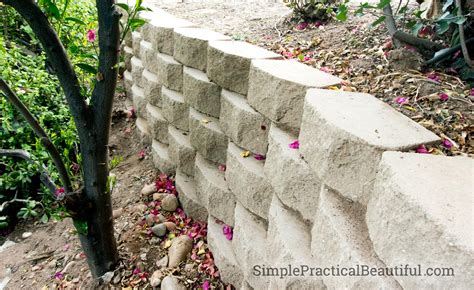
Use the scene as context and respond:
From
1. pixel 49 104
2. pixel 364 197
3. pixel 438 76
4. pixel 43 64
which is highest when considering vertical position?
pixel 438 76

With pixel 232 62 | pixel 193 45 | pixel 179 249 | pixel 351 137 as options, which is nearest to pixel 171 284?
pixel 179 249

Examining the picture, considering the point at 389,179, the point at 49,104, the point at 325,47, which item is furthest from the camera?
the point at 49,104

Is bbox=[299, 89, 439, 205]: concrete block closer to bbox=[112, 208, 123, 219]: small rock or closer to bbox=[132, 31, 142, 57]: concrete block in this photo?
bbox=[112, 208, 123, 219]: small rock

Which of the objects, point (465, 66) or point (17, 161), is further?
point (17, 161)

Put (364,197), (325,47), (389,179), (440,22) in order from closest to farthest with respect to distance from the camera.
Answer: (389,179) < (364,197) < (440,22) < (325,47)

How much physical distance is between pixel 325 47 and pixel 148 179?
1634mm

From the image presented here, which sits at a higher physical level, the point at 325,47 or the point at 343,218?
the point at 325,47

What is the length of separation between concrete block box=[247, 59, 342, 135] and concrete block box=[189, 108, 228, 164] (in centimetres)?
46

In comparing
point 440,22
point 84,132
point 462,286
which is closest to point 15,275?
point 84,132

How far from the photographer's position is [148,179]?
2.87 meters

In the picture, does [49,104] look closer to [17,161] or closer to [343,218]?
[17,161]

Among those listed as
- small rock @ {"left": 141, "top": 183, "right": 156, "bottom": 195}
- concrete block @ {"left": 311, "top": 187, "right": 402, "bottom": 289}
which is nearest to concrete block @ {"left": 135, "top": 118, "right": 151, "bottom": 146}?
small rock @ {"left": 141, "top": 183, "right": 156, "bottom": 195}

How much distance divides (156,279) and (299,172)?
3.95ft

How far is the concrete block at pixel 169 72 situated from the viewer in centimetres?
231
